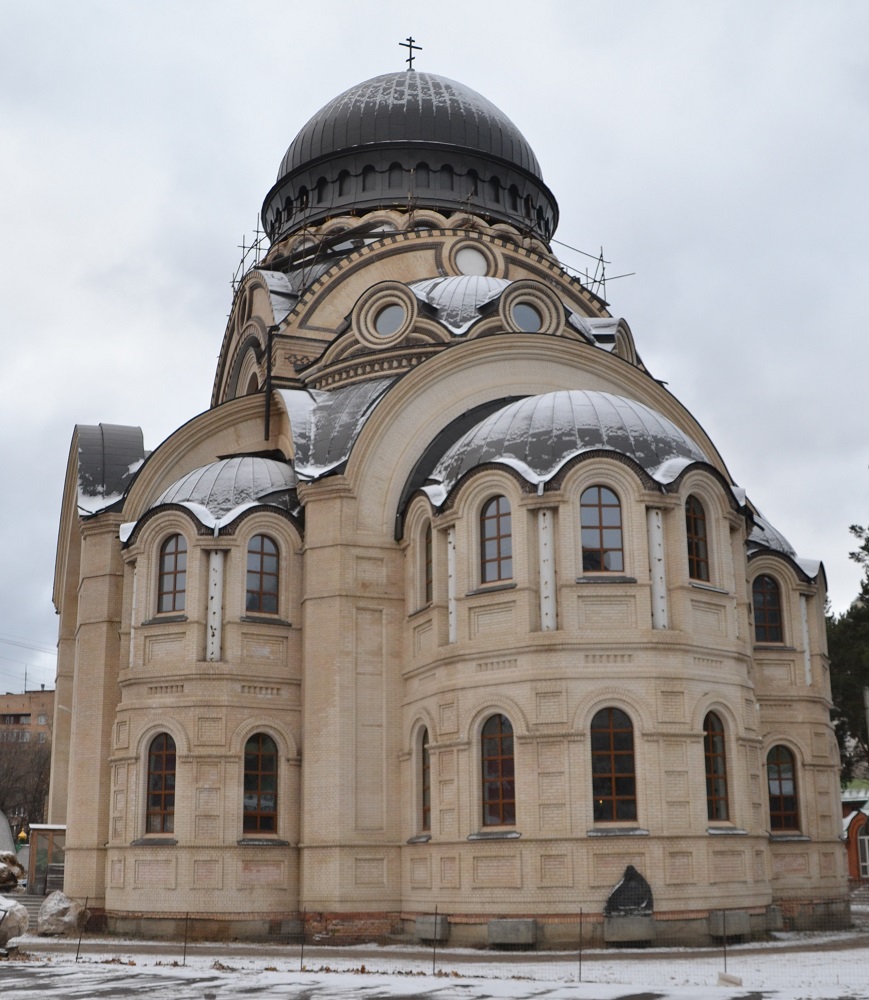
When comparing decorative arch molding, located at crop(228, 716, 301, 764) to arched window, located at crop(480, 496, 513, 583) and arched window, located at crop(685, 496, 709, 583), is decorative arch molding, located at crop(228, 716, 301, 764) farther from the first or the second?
arched window, located at crop(685, 496, 709, 583)

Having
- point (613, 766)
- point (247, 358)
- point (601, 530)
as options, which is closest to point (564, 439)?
point (601, 530)

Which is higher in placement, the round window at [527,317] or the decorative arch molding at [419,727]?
the round window at [527,317]

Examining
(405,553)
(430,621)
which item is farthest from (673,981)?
(405,553)

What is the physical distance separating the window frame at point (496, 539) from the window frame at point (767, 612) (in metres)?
6.20

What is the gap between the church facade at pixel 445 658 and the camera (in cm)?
2017

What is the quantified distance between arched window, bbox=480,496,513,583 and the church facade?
0.07 m

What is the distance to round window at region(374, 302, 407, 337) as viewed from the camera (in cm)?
2739

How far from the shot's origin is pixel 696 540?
21.7 metres

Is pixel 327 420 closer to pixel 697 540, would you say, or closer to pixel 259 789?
pixel 259 789

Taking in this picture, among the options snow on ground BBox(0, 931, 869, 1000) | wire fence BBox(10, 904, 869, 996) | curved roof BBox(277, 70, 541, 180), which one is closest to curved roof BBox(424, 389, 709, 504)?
wire fence BBox(10, 904, 869, 996)

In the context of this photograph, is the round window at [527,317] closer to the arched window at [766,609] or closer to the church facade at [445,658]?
the church facade at [445,658]

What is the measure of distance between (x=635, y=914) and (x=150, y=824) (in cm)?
874

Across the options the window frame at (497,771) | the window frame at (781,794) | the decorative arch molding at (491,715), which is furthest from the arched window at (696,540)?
the window frame at (781,794)

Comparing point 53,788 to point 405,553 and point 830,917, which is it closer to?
point 405,553
